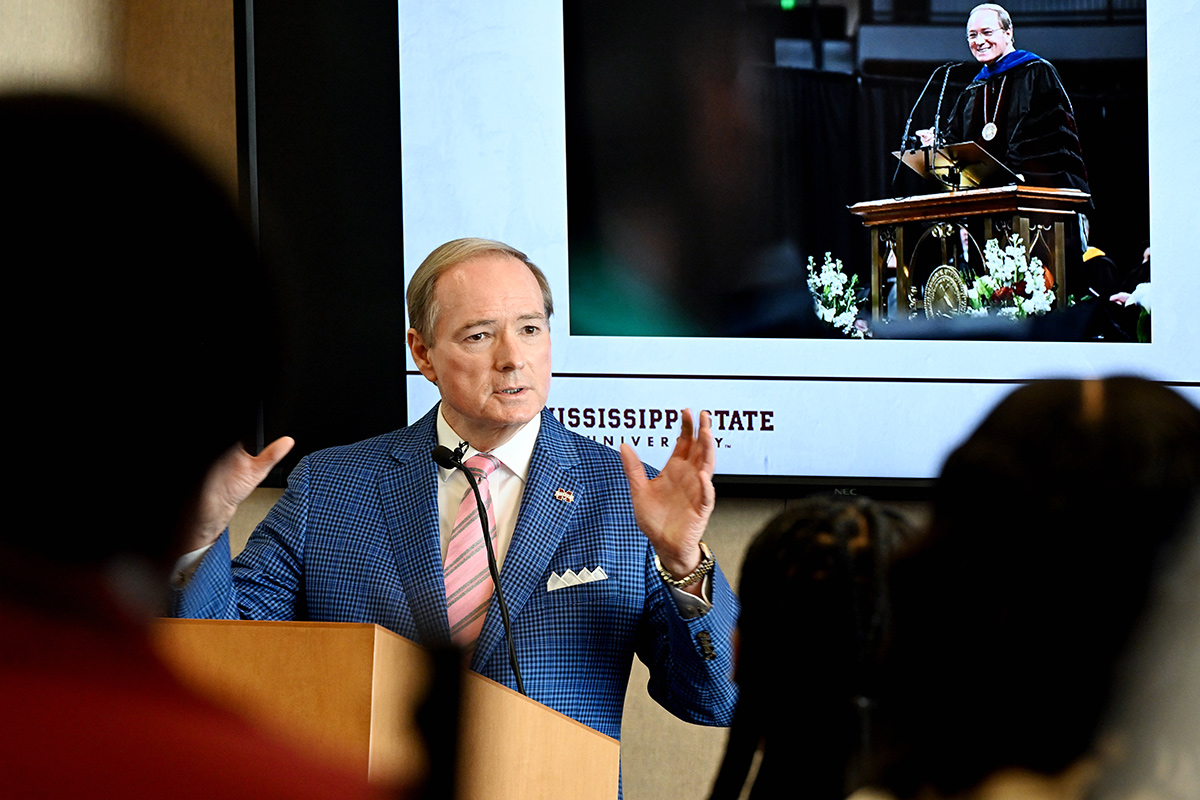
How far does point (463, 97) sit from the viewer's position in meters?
3.06

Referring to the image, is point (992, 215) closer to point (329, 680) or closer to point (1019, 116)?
point (1019, 116)

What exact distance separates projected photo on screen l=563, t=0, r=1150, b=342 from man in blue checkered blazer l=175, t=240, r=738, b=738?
26.3 inches

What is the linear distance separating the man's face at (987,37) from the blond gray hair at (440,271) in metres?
1.23

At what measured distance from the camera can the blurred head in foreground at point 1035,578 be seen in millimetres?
698

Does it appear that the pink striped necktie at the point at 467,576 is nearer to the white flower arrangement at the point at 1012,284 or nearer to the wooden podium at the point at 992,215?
the wooden podium at the point at 992,215

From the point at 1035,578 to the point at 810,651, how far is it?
24cm

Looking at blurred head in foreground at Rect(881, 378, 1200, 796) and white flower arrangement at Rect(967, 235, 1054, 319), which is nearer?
blurred head in foreground at Rect(881, 378, 1200, 796)

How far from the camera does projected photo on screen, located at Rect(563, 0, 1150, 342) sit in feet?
9.09

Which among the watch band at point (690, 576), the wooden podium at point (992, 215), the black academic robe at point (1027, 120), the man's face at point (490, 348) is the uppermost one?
the black academic robe at point (1027, 120)

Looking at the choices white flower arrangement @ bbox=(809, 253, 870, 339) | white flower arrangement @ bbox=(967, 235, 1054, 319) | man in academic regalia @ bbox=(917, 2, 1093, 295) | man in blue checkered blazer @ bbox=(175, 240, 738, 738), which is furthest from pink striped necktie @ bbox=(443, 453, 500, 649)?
man in academic regalia @ bbox=(917, 2, 1093, 295)

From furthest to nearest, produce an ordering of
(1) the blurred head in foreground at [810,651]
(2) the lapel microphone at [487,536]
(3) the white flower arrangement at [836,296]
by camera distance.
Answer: (3) the white flower arrangement at [836,296] < (2) the lapel microphone at [487,536] < (1) the blurred head in foreground at [810,651]

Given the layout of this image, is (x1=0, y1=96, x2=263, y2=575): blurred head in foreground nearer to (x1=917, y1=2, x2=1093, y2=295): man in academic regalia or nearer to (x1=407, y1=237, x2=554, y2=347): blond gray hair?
(x1=407, y1=237, x2=554, y2=347): blond gray hair

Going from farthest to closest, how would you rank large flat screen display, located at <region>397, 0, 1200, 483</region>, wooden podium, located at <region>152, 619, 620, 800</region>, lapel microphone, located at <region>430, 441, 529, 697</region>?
large flat screen display, located at <region>397, 0, 1200, 483</region> → lapel microphone, located at <region>430, 441, 529, 697</region> → wooden podium, located at <region>152, 619, 620, 800</region>

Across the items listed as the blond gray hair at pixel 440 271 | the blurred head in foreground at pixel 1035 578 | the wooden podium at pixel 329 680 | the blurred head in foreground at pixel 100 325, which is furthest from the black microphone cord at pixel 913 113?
the blurred head in foreground at pixel 100 325
